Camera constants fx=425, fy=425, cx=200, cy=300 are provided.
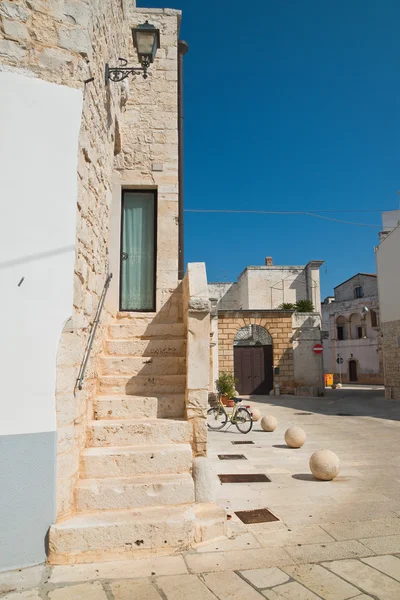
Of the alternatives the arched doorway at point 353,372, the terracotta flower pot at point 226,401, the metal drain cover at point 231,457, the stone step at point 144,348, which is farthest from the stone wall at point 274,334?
the arched doorway at point 353,372

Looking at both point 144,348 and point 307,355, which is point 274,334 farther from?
point 144,348

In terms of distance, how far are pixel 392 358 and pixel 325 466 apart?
1412 centimetres

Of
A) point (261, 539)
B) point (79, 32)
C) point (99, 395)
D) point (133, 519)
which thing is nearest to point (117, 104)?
point (79, 32)

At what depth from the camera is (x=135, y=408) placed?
4.30 metres

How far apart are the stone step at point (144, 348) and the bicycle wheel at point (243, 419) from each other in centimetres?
456

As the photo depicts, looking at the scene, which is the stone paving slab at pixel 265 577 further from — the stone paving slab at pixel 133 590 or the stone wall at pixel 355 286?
the stone wall at pixel 355 286

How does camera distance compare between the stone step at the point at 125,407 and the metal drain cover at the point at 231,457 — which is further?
the metal drain cover at the point at 231,457

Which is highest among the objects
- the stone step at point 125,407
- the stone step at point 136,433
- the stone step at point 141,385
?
the stone step at point 141,385

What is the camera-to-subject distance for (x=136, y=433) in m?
3.97

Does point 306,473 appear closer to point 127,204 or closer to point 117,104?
point 127,204

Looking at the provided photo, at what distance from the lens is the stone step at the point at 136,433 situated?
3.91 m

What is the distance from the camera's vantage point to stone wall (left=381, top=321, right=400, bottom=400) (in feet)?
56.7

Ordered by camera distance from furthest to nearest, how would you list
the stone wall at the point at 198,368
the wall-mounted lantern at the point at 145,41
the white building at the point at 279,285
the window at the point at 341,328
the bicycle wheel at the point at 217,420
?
the window at the point at 341,328 → the white building at the point at 279,285 → the bicycle wheel at the point at 217,420 → the wall-mounted lantern at the point at 145,41 → the stone wall at the point at 198,368

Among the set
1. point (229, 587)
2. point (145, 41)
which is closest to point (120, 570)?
point (229, 587)
